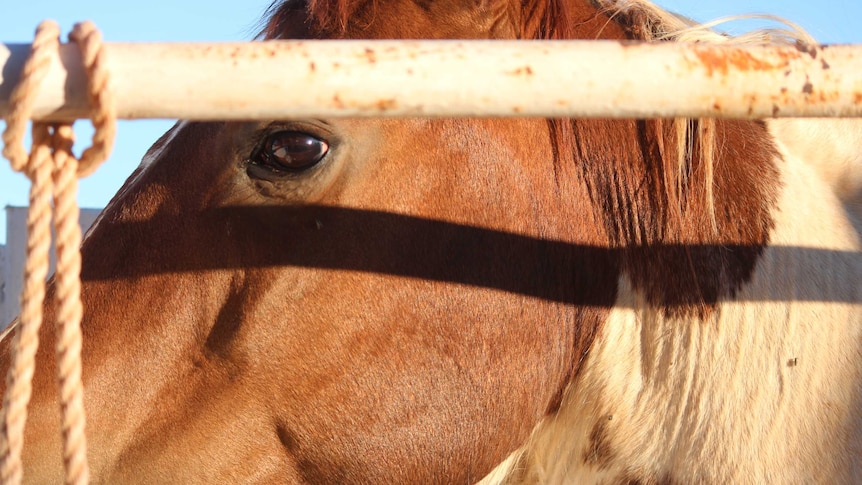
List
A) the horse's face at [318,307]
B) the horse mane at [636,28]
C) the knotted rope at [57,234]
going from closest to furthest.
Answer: the knotted rope at [57,234]
the horse's face at [318,307]
the horse mane at [636,28]

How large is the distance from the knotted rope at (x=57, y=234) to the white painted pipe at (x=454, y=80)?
0.09 ft

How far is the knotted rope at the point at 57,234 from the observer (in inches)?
31.4

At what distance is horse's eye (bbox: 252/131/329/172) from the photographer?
142 centimetres

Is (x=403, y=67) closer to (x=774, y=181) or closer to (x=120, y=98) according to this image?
(x=120, y=98)

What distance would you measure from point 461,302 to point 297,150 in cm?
44

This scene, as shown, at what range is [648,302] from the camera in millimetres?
1521

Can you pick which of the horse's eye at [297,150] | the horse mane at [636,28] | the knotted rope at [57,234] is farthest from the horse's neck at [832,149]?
the knotted rope at [57,234]

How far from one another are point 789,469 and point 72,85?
4.50 feet

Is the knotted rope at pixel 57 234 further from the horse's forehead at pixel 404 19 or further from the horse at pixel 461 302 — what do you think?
the horse's forehead at pixel 404 19

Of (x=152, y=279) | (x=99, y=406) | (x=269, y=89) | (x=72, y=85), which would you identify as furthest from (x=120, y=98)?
(x=99, y=406)

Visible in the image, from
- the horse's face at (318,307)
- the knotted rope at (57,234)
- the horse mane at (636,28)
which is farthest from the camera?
the horse mane at (636,28)

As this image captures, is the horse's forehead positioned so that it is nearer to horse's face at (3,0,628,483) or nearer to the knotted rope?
horse's face at (3,0,628,483)

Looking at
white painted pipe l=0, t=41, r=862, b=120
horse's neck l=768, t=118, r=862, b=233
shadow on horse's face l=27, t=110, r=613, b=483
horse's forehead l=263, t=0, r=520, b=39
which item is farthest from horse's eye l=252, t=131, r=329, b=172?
horse's neck l=768, t=118, r=862, b=233

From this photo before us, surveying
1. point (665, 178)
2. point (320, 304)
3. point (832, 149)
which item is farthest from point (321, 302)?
point (832, 149)
